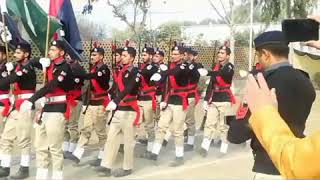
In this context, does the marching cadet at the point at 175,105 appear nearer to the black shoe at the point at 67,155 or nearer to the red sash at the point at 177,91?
the red sash at the point at 177,91

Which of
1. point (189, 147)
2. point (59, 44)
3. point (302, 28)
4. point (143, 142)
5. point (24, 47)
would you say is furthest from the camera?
point (143, 142)

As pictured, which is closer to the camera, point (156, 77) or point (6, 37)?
point (6, 37)

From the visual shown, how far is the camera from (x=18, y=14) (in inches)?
299

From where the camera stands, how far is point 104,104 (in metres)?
7.62

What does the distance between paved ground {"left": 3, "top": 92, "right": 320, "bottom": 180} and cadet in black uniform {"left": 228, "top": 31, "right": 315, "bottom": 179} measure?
144 inches

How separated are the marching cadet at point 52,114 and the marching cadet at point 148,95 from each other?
7.31 ft

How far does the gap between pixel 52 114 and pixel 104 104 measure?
1702 millimetres

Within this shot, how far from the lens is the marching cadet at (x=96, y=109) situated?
7.44m

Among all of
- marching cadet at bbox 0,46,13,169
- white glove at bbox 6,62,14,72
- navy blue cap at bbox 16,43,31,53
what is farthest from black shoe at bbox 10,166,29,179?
navy blue cap at bbox 16,43,31,53

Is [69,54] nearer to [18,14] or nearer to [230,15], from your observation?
[18,14]

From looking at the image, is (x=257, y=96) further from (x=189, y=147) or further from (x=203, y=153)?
(x=189, y=147)

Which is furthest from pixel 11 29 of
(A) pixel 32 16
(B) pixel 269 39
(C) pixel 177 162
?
(B) pixel 269 39

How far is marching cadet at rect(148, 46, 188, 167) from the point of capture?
7812 mm

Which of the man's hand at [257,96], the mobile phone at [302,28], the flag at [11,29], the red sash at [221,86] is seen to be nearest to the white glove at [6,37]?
the flag at [11,29]
